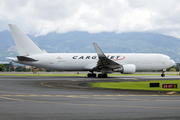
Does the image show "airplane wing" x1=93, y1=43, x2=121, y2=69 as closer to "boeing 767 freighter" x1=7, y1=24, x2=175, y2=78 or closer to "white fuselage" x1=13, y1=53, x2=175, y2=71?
"boeing 767 freighter" x1=7, y1=24, x2=175, y2=78

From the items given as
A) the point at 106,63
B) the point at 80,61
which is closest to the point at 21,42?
the point at 80,61

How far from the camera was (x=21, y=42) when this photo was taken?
140 feet

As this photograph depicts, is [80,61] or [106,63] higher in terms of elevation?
[80,61]

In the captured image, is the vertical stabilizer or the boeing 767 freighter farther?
the vertical stabilizer

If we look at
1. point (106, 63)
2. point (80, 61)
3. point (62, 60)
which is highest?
point (62, 60)

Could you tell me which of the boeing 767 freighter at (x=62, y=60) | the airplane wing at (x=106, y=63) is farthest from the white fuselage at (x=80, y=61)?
the airplane wing at (x=106, y=63)

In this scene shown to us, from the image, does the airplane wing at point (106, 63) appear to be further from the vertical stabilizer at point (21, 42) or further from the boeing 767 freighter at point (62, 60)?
the vertical stabilizer at point (21, 42)

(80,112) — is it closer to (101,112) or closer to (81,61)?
(101,112)

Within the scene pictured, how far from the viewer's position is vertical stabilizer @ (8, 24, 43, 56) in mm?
42375

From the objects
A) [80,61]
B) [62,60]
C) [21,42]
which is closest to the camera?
[21,42]

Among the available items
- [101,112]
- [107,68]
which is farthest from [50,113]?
[107,68]

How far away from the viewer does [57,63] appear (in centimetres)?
4272

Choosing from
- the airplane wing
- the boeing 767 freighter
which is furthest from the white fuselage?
the airplane wing

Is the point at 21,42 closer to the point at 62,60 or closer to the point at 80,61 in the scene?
the point at 62,60
